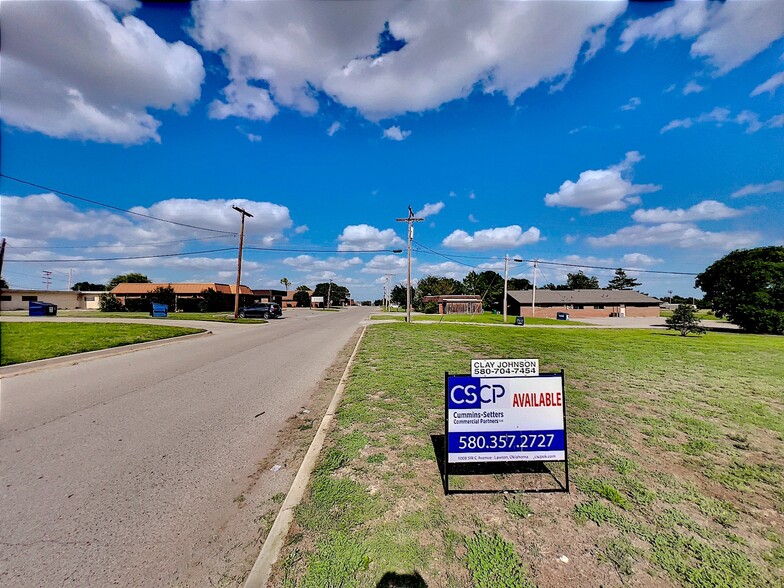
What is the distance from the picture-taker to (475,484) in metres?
3.54

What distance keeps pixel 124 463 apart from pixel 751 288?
48002mm

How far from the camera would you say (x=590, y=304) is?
2291 inches

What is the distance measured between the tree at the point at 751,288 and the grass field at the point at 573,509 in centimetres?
3748

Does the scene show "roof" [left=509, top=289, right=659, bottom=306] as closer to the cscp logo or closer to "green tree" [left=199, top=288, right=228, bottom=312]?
"green tree" [left=199, top=288, right=228, bottom=312]

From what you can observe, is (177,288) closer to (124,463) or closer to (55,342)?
A: (55,342)

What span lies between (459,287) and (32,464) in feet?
335

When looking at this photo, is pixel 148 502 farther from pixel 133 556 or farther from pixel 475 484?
pixel 475 484

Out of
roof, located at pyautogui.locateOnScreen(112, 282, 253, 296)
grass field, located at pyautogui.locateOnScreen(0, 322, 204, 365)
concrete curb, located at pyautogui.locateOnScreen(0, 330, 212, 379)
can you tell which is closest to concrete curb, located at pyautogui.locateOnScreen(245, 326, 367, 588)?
concrete curb, located at pyautogui.locateOnScreen(0, 330, 212, 379)

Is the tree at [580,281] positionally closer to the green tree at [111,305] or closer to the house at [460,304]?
the house at [460,304]

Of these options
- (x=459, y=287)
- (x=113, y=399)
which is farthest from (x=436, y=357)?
(x=459, y=287)

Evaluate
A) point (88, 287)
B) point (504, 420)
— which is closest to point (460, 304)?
point (504, 420)

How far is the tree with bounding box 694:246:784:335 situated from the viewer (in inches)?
1219

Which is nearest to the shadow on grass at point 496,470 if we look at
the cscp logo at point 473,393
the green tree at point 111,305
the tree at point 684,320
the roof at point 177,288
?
the cscp logo at point 473,393

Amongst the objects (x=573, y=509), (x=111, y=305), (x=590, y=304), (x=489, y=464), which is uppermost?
(x=590, y=304)
